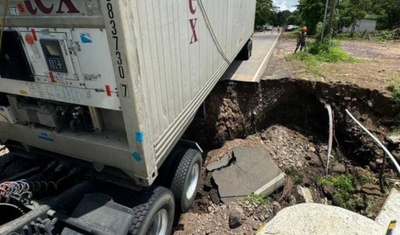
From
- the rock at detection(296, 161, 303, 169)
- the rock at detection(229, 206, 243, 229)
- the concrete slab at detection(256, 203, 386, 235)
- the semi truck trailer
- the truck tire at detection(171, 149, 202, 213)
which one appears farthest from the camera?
the rock at detection(296, 161, 303, 169)

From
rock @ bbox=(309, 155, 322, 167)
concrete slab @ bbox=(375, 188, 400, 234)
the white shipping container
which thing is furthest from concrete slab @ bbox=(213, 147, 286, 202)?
the white shipping container

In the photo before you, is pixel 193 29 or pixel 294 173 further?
pixel 294 173

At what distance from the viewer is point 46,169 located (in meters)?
3.55

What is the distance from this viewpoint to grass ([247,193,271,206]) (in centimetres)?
498

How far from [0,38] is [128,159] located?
1.77 meters

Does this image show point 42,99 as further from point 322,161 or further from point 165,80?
point 322,161

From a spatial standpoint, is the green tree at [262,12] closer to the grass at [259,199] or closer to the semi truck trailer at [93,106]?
the grass at [259,199]

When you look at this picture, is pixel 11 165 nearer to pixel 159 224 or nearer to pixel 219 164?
pixel 159 224

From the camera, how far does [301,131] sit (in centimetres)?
782

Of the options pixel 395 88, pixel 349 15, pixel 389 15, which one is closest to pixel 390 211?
pixel 395 88

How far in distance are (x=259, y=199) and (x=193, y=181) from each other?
1450mm

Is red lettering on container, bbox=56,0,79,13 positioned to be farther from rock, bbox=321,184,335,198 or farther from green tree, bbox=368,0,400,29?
green tree, bbox=368,0,400,29

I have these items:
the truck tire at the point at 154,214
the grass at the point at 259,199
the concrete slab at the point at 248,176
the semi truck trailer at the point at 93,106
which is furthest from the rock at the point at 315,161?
the truck tire at the point at 154,214

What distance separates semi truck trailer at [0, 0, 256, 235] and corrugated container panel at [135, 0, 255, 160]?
0.01 metres
